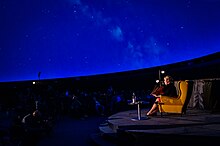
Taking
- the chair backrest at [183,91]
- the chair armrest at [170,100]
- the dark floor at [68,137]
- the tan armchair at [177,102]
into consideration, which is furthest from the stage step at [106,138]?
the chair backrest at [183,91]

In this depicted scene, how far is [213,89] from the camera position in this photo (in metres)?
9.17

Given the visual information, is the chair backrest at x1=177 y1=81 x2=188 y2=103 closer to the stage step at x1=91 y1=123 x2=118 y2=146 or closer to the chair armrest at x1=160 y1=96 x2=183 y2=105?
the chair armrest at x1=160 y1=96 x2=183 y2=105

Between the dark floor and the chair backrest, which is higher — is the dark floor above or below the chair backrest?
below

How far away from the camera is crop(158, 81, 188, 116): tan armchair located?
8.05 meters

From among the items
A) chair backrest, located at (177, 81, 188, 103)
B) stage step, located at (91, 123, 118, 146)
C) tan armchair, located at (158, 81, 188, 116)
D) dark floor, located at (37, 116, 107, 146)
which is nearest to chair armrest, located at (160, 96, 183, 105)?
tan armchair, located at (158, 81, 188, 116)

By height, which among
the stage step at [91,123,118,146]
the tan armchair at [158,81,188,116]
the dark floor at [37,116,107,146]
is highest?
the tan armchair at [158,81,188,116]

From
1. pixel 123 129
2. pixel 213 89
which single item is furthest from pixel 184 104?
pixel 123 129

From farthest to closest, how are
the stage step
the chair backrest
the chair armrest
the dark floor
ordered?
1. the chair armrest
2. the chair backrest
3. the dark floor
4. the stage step

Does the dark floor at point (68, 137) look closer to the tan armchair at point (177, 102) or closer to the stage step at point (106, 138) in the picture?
the stage step at point (106, 138)

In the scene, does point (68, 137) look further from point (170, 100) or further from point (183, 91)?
point (183, 91)

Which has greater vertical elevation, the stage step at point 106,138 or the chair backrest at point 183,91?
the chair backrest at point 183,91

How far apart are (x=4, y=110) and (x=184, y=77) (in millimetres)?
11781

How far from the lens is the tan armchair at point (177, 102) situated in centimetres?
805

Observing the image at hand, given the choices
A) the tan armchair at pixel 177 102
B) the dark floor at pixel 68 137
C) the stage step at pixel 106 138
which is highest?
the tan armchair at pixel 177 102
